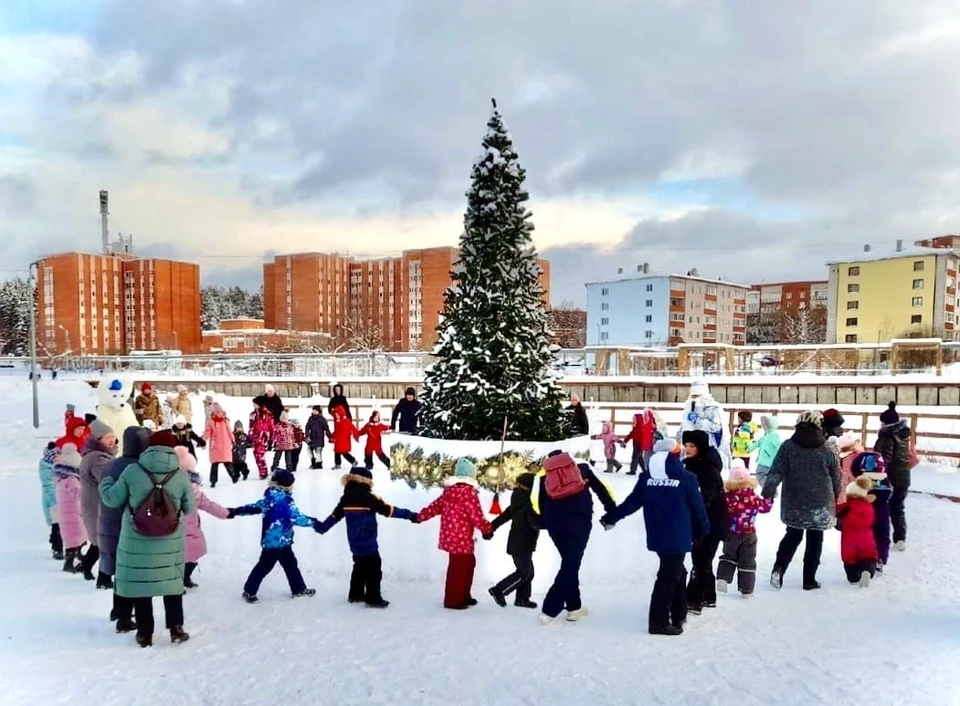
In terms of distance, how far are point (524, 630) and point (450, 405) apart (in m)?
3.66

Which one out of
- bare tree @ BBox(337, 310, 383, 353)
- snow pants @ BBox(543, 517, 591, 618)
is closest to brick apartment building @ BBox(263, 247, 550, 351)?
bare tree @ BBox(337, 310, 383, 353)

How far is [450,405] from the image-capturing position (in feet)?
27.3

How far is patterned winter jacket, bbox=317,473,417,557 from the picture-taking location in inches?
221

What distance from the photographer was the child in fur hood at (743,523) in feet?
19.3

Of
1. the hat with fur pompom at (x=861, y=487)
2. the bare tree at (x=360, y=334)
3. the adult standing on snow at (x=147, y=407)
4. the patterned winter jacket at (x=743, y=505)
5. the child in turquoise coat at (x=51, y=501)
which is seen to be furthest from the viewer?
the bare tree at (x=360, y=334)

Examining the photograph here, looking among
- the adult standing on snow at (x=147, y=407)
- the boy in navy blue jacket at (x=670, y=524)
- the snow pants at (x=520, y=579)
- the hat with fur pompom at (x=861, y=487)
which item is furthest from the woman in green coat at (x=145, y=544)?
the adult standing on snow at (x=147, y=407)

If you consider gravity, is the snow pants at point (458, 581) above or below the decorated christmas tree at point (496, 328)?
below

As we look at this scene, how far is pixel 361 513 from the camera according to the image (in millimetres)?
5598

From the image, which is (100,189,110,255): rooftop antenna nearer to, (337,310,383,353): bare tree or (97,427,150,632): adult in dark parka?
(337,310,383,353): bare tree

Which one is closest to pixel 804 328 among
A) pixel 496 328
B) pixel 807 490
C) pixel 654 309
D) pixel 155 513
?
pixel 654 309

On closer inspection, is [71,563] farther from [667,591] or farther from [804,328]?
[804,328]

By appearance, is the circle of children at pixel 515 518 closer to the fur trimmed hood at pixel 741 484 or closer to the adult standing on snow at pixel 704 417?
the fur trimmed hood at pixel 741 484

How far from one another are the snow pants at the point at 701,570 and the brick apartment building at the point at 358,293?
6606 cm

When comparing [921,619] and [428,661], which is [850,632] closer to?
[921,619]
